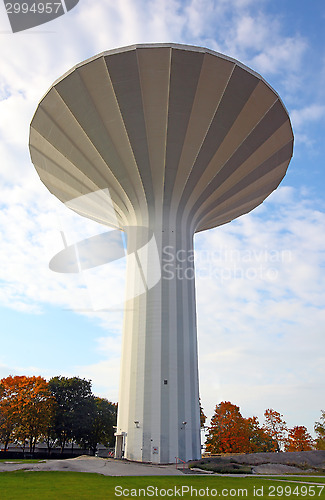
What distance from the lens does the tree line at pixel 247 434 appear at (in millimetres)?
40250

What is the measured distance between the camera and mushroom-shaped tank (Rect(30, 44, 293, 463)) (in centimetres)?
1658

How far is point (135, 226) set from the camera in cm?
2172

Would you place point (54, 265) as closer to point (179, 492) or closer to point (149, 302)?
point (149, 302)

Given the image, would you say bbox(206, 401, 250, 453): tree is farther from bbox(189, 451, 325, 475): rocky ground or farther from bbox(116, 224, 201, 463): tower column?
bbox(116, 224, 201, 463): tower column

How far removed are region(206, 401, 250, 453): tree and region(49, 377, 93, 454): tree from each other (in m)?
13.8

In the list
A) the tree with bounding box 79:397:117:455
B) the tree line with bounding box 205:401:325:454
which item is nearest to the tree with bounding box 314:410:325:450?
the tree line with bounding box 205:401:325:454

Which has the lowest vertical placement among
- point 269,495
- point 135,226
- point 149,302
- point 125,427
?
point 269,495

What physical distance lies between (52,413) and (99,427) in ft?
24.1

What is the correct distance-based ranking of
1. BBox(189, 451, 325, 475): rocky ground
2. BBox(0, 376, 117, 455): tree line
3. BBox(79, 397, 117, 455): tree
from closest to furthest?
BBox(189, 451, 325, 475): rocky ground → BBox(0, 376, 117, 455): tree line → BBox(79, 397, 117, 455): tree

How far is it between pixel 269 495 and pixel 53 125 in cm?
1731

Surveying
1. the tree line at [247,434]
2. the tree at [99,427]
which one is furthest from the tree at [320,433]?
the tree at [99,427]

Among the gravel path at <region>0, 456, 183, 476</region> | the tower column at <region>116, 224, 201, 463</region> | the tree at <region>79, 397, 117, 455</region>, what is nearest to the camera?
the gravel path at <region>0, 456, 183, 476</region>

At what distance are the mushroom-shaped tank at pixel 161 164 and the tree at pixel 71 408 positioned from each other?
2064 centimetres

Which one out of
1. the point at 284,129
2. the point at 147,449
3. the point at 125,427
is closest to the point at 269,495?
the point at 147,449
